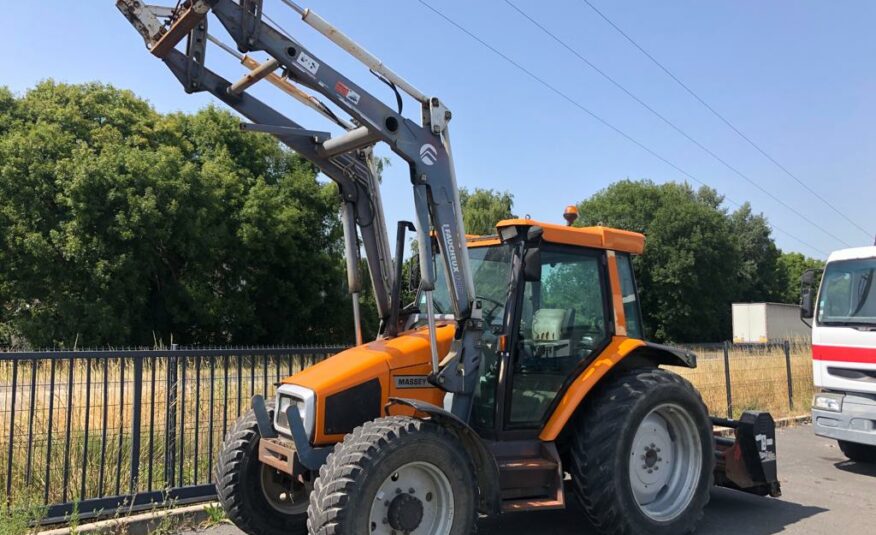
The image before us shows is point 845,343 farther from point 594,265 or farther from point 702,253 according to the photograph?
point 702,253

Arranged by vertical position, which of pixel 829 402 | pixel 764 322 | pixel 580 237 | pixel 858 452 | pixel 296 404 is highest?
pixel 580 237

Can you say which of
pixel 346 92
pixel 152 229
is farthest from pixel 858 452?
pixel 152 229

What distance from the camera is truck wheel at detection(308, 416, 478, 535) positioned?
3.78 meters

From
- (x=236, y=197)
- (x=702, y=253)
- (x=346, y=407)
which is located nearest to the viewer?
(x=346, y=407)

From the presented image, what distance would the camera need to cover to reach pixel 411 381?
4.80 metres

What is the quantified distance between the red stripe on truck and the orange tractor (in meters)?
2.62

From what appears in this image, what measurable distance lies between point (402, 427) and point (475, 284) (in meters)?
1.69

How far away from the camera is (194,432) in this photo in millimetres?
6508

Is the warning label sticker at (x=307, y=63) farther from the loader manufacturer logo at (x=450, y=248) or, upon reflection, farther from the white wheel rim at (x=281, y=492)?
the white wheel rim at (x=281, y=492)

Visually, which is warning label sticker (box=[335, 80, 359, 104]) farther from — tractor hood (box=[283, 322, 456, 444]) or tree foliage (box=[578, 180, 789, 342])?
tree foliage (box=[578, 180, 789, 342])

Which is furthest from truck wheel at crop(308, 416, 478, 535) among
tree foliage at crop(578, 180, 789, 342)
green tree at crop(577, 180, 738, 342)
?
green tree at crop(577, 180, 738, 342)

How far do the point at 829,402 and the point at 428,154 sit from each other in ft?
20.9

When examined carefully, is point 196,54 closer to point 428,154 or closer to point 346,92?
point 346,92

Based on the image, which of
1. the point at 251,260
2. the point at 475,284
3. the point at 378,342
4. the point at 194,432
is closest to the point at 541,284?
the point at 475,284
